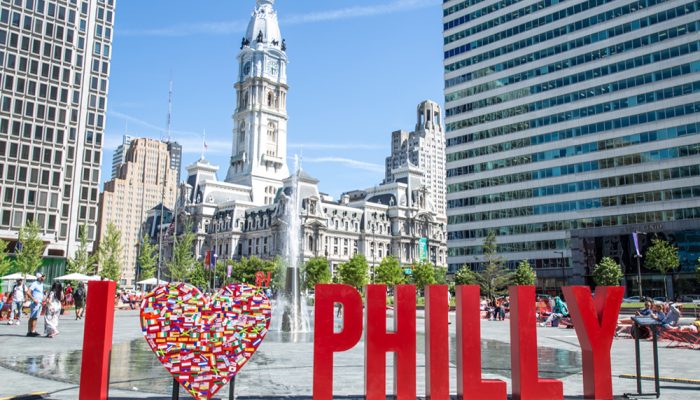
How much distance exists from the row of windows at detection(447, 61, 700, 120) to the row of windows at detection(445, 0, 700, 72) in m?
6.09

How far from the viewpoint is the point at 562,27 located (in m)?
80.1

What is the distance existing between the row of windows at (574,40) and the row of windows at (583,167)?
621 inches

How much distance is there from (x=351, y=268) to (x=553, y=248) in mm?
35165

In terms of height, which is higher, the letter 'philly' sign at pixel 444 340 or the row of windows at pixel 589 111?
the row of windows at pixel 589 111

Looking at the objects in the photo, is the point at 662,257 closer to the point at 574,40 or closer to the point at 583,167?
the point at 583,167

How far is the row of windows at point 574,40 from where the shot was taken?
6888 centimetres

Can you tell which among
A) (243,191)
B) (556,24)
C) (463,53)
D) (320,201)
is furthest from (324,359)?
(243,191)

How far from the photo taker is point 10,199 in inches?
2707

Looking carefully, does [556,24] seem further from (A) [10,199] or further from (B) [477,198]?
(A) [10,199]

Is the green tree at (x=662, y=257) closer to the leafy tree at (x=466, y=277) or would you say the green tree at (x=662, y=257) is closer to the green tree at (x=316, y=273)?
the leafy tree at (x=466, y=277)

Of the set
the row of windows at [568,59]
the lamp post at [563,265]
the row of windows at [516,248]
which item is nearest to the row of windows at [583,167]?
the row of windows at [516,248]

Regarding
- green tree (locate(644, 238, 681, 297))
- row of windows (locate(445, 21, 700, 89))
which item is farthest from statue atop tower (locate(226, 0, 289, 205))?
green tree (locate(644, 238, 681, 297))

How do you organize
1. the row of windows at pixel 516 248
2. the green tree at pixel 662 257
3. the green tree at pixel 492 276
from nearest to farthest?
the green tree at pixel 662 257 → the green tree at pixel 492 276 → the row of windows at pixel 516 248

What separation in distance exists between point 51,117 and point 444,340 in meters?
74.8
